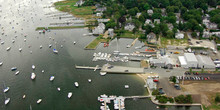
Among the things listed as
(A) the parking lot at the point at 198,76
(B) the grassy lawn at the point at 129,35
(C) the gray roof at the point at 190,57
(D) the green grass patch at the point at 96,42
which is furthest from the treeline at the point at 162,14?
(A) the parking lot at the point at 198,76

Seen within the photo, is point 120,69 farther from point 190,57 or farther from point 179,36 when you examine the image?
point 179,36

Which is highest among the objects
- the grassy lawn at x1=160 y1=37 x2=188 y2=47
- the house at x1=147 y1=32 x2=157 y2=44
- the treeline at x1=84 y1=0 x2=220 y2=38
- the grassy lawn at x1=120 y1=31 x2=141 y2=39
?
the treeline at x1=84 y1=0 x2=220 y2=38

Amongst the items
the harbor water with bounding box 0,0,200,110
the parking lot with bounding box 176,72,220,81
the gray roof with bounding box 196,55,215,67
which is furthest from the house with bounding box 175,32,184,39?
the parking lot with bounding box 176,72,220,81

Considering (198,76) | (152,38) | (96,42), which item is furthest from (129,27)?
(198,76)

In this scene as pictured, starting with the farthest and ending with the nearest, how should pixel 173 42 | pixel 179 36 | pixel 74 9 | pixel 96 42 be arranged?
1. pixel 74 9
2. pixel 96 42
3. pixel 179 36
4. pixel 173 42

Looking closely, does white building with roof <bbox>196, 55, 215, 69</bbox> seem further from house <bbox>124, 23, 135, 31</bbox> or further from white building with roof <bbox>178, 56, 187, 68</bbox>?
house <bbox>124, 23, 135, 31</bbox>

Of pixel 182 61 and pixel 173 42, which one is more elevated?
pixel 173 42
